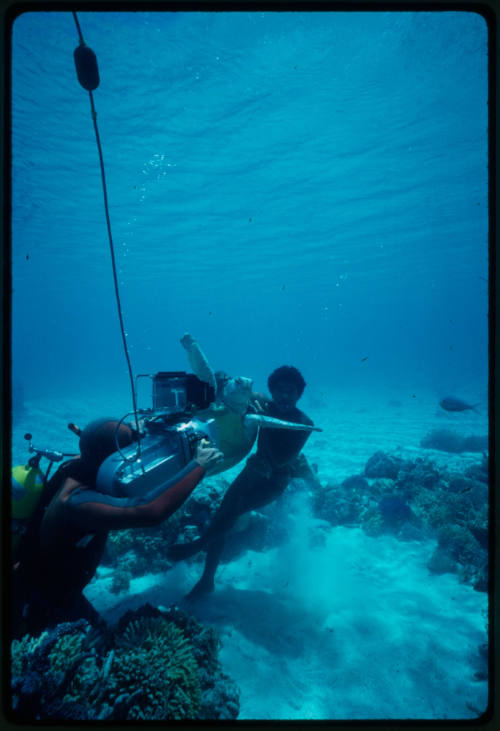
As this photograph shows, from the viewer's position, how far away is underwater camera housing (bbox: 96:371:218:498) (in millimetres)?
2096

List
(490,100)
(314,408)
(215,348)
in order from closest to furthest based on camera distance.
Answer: (490,100), (314,408), (215,348)

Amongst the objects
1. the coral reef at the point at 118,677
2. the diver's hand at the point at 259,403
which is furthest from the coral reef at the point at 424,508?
the coral reef at the point at 118,677

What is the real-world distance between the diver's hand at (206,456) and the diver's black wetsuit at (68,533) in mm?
62

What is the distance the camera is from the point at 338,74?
12203 millimetres

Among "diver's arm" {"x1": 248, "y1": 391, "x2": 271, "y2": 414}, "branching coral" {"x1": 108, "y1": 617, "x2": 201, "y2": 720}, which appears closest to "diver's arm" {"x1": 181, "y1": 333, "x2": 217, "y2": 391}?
"diver's arm" {"x1": 248, "y1": 391, "x2": 271, "y2": 414}

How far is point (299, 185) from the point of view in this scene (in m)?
19.2

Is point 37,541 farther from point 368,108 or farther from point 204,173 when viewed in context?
point 204,173

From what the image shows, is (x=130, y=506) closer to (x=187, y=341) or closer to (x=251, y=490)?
(x=187, y=341)

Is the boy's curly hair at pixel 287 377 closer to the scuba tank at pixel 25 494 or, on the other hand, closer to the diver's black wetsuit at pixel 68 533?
the diver's black wetsuit at pixel 68 533

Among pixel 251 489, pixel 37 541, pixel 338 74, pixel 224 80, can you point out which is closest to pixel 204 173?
pixel 224 80

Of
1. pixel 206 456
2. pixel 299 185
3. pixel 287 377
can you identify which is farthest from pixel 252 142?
pixel 206 456

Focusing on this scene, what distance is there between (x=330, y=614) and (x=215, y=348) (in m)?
154

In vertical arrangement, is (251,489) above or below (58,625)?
above

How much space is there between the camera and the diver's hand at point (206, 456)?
97.2 inches
